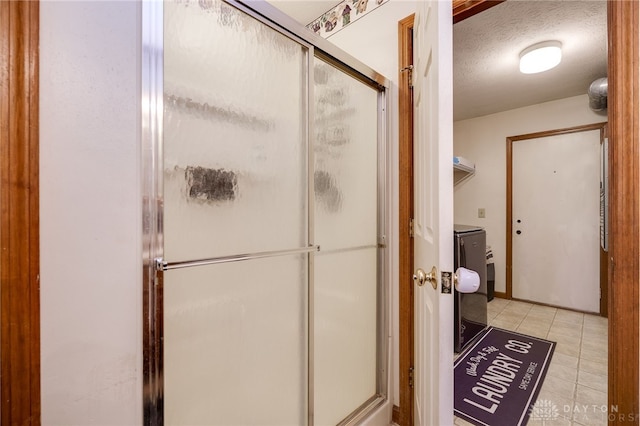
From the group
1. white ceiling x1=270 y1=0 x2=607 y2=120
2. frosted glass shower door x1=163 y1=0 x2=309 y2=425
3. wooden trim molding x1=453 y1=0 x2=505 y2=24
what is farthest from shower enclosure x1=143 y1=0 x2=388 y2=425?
white ceiling x1=270 y1=0 x2=607 y2=120

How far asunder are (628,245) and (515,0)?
197 centimetres

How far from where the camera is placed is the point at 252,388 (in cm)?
106

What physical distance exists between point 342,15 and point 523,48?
161 centimetres

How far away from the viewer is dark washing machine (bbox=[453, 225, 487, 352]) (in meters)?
2.33

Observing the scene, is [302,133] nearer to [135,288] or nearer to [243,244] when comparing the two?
[243,244]

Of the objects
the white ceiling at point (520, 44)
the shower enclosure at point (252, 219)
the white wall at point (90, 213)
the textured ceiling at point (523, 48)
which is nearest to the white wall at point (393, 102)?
the shower enclosure at point (252, 219)

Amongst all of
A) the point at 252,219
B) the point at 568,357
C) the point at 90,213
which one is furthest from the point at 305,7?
the point at 568,357

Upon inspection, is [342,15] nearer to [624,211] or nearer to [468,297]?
[624,211]

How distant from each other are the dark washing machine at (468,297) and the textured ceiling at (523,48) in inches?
60.3

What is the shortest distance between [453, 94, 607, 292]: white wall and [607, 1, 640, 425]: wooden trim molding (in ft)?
11.0

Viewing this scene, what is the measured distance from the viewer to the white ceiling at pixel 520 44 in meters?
1.94

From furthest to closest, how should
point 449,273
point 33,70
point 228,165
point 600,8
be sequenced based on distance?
point 600,8
point 228,165
point 449,273
point 33,70

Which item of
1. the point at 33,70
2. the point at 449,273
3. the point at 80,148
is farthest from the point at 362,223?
the point at 33,70

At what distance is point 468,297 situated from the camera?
245 cm
